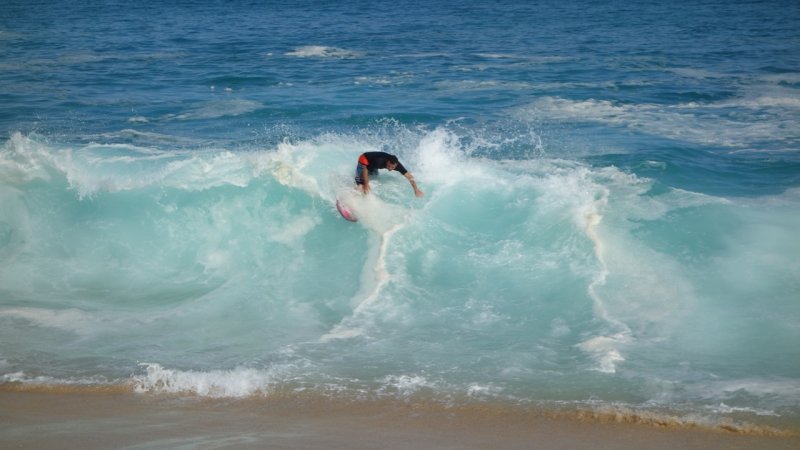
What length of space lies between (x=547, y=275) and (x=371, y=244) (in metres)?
2.84

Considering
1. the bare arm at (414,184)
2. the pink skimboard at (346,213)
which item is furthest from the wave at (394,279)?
the bare arm at (414,184)

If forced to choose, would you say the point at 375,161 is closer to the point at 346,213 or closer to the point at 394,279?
the point at 346,213

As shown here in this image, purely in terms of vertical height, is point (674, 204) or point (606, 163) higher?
point (606, 163)

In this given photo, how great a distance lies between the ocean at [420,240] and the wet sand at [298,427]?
261mm

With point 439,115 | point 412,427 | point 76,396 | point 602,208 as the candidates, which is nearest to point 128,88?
point 439,115

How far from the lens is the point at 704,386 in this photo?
7680 millimetres

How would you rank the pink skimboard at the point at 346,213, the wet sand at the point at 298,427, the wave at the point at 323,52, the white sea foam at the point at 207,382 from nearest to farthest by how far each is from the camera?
the wet sand at the point at 298,427, the white sea foam at the point at 207,382, the pink skimboard at the point at 346,213, the wave at the point at 323,52

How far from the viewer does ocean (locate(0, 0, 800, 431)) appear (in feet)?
26.4

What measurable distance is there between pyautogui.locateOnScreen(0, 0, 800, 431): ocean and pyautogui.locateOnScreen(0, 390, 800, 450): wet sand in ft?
0.86

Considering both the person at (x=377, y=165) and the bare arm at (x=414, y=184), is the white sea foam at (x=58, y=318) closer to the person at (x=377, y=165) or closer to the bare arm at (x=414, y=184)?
the person at (x=377, y=165)

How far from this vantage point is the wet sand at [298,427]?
632cm

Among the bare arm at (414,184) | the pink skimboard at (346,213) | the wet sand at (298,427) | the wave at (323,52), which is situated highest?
the wave at (323,52)

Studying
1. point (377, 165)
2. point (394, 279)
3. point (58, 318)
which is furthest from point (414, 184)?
point (58, 318)

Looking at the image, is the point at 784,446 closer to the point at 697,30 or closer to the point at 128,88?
the point at 128,88
